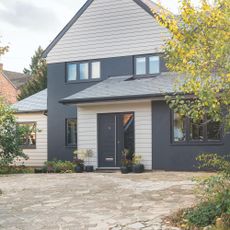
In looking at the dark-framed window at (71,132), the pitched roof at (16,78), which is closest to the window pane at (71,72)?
the dark-framed window at (71,132)

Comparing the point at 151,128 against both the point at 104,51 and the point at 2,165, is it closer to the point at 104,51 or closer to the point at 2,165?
the point at 104,51

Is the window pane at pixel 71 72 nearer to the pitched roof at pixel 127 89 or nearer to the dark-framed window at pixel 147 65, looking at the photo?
the pitched roof at pixel 127 89

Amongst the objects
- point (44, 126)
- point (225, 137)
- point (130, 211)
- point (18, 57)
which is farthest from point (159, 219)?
point (18, 57)

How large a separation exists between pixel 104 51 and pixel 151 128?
4.54 meters

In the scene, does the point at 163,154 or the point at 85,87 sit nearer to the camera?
the point at 163,154

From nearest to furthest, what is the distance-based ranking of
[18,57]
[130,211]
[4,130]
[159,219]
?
[159,219], [130,211], [4,130], [18,57]

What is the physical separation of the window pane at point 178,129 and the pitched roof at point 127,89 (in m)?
1.29

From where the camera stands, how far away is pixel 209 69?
7.21 metres

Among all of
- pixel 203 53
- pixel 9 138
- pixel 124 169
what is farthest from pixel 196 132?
pixel 203 53

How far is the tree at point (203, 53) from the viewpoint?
6922 millimetres

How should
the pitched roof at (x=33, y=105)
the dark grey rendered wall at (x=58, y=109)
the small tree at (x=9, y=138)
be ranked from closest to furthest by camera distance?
the small tree at (x=9, y=138) → the dark grey rendered wall at (x=58, y=109) → the pitched roof at (x=33, y=105)

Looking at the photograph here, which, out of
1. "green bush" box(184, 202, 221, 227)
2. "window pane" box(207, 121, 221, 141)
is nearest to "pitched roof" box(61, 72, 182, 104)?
"window pane" box(207, 121, 221, 141)

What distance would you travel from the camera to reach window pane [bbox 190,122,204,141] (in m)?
15.5

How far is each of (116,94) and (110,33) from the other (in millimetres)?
3984
